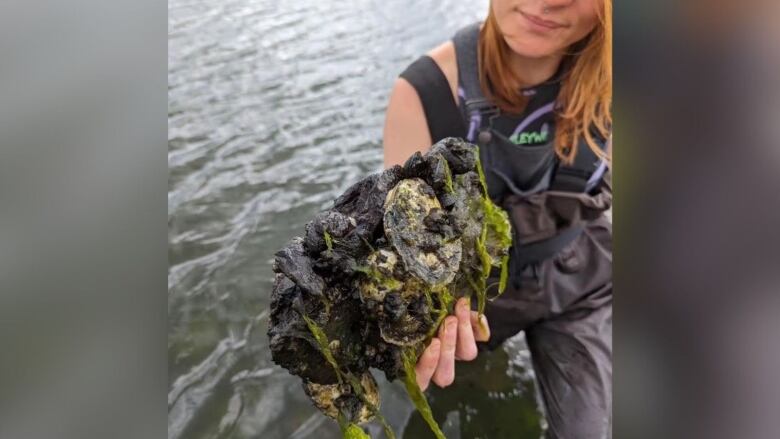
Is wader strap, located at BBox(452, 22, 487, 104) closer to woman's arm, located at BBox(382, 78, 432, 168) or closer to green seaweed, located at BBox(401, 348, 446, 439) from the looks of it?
woman's arm, located at BBox(382, 78, 432, 168)

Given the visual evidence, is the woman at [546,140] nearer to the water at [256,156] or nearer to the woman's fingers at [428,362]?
the water at [256,156]

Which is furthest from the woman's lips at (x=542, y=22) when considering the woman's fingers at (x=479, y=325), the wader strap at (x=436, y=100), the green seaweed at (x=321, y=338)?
the green seaweed at (x=321, y=338)

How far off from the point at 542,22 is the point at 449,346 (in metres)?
0.54

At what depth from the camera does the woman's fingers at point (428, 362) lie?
73cm

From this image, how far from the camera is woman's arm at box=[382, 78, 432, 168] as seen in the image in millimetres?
1045

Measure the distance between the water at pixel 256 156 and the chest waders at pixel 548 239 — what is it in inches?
4.0

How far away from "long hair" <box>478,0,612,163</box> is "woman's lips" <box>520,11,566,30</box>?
51 millimetres

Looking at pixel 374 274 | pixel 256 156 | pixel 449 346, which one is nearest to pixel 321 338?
pixel 374 274

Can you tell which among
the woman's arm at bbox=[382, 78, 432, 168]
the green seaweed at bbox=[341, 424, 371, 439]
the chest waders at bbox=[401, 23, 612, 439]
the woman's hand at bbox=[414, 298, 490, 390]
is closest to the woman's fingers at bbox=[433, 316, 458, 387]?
the woman's hand at bbox=[414, 298, 490, 390]

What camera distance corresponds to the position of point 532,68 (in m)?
1.02
